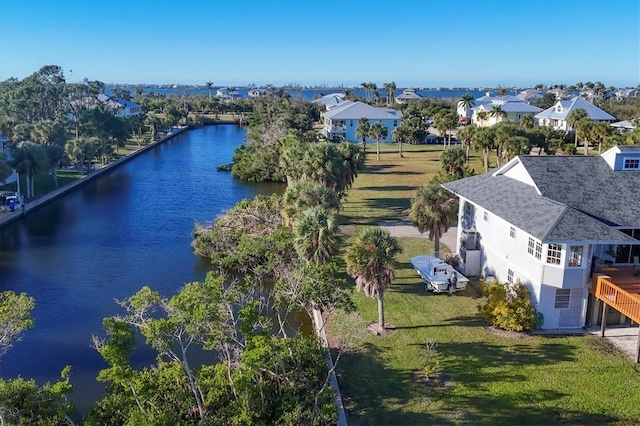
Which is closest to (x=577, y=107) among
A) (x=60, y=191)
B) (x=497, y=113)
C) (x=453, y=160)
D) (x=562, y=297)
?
(x=497, y=113)

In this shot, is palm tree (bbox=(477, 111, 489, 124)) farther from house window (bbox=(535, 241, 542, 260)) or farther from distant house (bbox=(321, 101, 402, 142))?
house window (bbox=(535, 241, 542, 260))

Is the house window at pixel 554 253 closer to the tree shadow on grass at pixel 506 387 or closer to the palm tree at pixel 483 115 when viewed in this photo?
the tree shadow on grass at pixel 506 387

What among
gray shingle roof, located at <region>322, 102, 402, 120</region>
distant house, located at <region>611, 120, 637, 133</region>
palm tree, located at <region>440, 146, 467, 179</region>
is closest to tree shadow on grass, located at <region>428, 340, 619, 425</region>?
palm tree, located at <region>440, 146, 467, 179</region>

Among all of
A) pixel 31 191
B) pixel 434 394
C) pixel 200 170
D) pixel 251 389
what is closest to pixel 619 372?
pixel 434 394

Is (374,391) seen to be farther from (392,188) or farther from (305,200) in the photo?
(392,188)

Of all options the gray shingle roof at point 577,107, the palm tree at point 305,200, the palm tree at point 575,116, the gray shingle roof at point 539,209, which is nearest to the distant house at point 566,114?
the gray shingle roof at point 577,107
